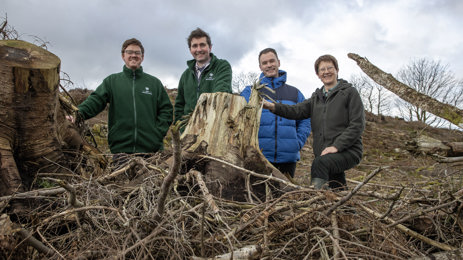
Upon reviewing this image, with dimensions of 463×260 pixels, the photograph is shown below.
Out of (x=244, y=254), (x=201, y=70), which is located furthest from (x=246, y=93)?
(x=244, y=254)

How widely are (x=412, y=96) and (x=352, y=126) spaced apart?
3.22 ft

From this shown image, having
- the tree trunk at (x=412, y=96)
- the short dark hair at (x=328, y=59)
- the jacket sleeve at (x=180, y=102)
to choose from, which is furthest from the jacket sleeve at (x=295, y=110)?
the jacket sleeve at (x=180, y=102)

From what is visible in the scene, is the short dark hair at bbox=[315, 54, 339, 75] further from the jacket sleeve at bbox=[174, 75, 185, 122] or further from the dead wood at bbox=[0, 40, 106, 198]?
the dead wood at bbox=[0, 40, 106, 198]

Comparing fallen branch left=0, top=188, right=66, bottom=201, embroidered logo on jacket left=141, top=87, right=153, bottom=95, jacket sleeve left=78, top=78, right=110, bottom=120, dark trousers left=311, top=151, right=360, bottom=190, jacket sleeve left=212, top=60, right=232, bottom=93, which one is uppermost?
jacket sleeve left=212, top=60, right=232, bottom=93

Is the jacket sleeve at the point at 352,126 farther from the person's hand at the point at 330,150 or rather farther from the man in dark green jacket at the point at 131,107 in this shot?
the man in dark green jacket at the point at 131,107

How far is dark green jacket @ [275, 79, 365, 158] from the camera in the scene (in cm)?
293

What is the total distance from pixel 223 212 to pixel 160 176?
66 cm

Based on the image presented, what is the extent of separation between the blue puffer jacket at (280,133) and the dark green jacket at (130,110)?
1319mm

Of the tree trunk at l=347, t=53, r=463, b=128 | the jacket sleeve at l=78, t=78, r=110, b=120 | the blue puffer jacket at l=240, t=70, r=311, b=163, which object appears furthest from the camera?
the jacket sleeve at l=78, t=78, r=110, b=120

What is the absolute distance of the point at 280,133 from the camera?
374cm

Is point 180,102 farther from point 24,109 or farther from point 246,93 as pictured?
point 24,109

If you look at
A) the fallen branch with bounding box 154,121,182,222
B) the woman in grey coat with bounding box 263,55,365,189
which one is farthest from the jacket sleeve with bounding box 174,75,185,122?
the fallen branch with bounding box 154,121,182,222

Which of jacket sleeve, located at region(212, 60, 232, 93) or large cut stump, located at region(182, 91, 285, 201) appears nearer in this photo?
large cut stump, located at region(182, 91, 285, 201)

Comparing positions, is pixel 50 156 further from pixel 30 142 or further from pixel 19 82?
pixel 19 82
